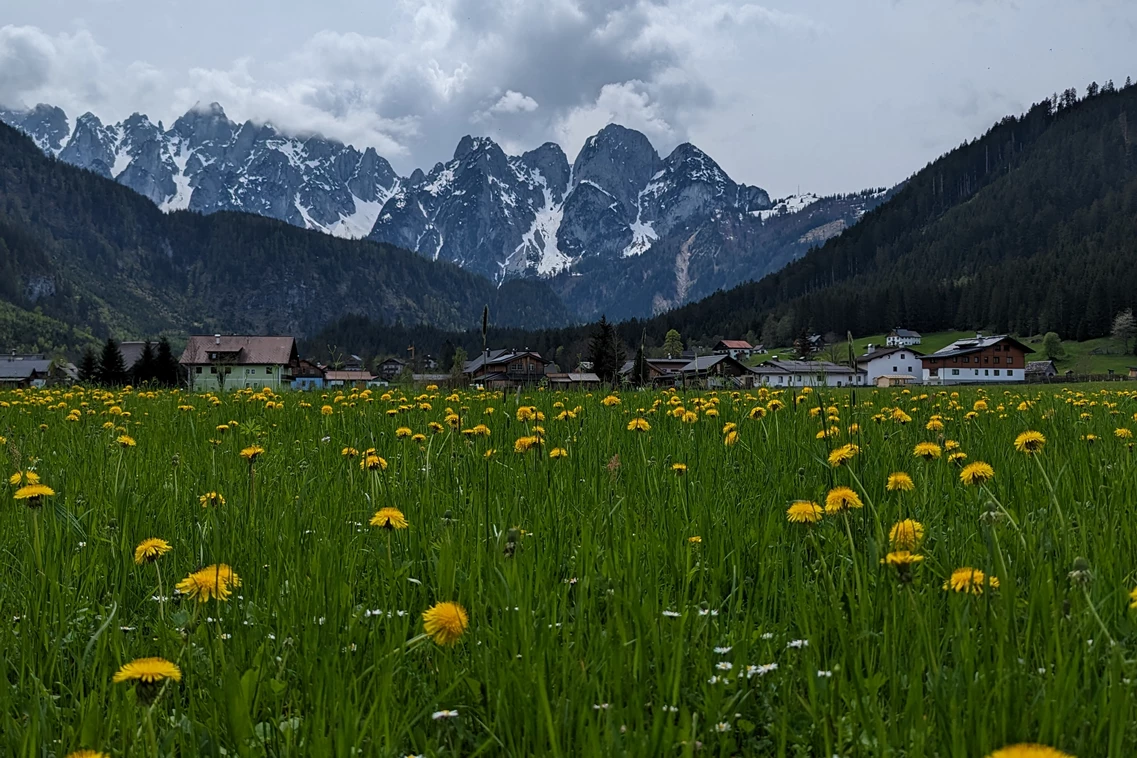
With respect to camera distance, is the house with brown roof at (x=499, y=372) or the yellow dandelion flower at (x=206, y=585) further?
the house with brown roof at (x=499, y=372)

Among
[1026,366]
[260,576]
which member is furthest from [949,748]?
[1026,366]

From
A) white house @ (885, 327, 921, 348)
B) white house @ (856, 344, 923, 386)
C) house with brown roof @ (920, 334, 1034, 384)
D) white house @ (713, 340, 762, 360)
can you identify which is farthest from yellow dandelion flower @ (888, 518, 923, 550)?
white house @ (885, 327, 921, 348)

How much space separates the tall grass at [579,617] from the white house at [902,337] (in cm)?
13888

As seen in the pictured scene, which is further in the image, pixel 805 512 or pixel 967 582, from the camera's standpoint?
pixel 805 512

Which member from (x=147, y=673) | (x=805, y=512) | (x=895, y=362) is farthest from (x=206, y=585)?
(x=895, y=362)

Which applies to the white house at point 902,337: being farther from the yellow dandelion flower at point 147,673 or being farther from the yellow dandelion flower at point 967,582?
the yellow dandelion flower at point 147,673

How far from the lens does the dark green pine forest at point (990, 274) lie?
117 meters

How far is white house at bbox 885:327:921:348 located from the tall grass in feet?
456

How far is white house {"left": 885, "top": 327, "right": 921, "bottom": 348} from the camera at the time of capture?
130m

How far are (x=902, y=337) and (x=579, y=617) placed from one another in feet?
487

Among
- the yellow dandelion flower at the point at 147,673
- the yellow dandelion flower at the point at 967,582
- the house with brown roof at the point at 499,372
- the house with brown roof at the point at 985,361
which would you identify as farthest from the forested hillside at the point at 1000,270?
the yellow dandelion flower at the point at 147,673

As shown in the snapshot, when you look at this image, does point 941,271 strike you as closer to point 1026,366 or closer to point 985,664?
point 1026,366

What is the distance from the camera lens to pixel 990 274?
133250 millimetres

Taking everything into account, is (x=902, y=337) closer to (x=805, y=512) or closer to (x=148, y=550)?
(x=805, y=512)
